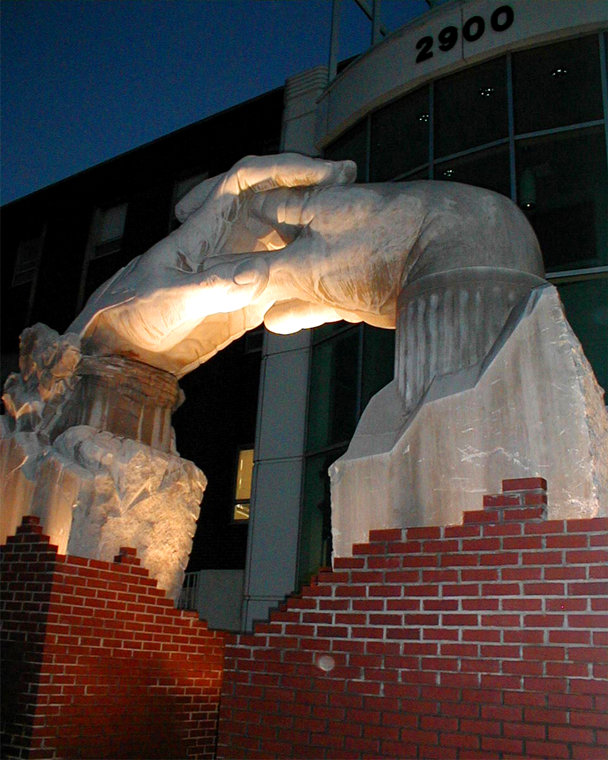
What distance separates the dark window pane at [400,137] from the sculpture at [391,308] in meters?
6.95

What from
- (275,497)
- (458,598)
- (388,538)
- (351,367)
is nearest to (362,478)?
(388,538)

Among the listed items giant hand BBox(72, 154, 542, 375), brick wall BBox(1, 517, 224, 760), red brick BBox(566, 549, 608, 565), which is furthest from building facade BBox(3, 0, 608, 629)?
red brick BBox(566, 549, 608, 565)

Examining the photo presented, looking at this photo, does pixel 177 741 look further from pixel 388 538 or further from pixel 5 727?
pixel 388 538

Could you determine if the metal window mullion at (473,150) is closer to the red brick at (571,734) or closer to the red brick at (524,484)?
the red brick at (524,484)

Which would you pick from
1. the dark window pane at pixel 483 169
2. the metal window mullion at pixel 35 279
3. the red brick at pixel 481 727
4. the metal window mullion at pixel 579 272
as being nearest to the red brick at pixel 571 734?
the red brick at pixel 481 727

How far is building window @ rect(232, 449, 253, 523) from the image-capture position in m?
15.6

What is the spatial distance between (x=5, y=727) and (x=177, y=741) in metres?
1.54

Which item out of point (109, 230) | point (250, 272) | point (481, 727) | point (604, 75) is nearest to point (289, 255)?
point (250, 272)

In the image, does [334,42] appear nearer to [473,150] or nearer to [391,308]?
[473,150]

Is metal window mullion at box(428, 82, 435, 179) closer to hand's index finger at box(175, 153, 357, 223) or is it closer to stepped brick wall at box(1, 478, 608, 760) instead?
hand's index finger at box(175, 153, 357, 223)

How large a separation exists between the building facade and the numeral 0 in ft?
0.07

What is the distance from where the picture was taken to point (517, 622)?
3314mm

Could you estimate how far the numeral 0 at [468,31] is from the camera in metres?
11.4

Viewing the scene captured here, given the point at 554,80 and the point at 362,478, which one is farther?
the point at 554,80
